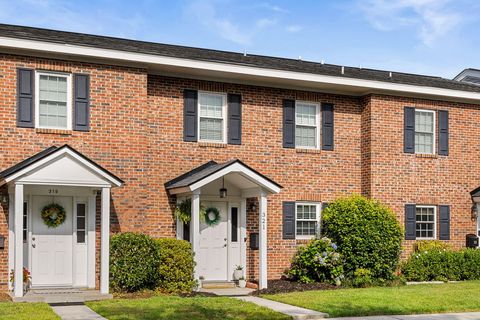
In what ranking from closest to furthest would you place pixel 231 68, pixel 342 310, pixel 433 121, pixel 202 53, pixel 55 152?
pixel 342 310, pixel 55 152, pixel 231 68, pixel 202 53, pixel 433 121

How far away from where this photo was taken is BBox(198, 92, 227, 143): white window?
18.8 metres

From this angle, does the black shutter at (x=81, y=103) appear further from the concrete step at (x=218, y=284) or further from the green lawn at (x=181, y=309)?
the concrete step at (x=218, y=284)

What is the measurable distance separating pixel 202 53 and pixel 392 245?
23.7 feet

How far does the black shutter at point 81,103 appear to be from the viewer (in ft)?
55.3

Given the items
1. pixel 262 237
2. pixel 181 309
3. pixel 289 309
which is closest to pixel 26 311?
pixel 181 309

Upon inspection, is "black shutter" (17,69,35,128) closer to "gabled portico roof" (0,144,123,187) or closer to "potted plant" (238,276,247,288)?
"gabled portico roof" (0,144,123,187)

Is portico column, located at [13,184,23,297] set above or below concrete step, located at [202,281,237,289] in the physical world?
above

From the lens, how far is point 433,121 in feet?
70.6

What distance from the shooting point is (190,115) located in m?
18.6

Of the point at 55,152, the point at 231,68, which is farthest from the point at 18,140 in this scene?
the point at 231,68

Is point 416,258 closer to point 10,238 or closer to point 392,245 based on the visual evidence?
point 392,245

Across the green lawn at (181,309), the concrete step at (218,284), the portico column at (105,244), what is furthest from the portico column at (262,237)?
the portico column at (105,244)

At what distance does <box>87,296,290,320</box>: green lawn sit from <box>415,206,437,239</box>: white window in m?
8.25

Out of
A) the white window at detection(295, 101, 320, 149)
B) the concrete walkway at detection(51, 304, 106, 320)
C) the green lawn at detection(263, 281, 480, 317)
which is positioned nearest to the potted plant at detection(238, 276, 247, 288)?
the green lawn at detection(263, 281, 480, 317)
